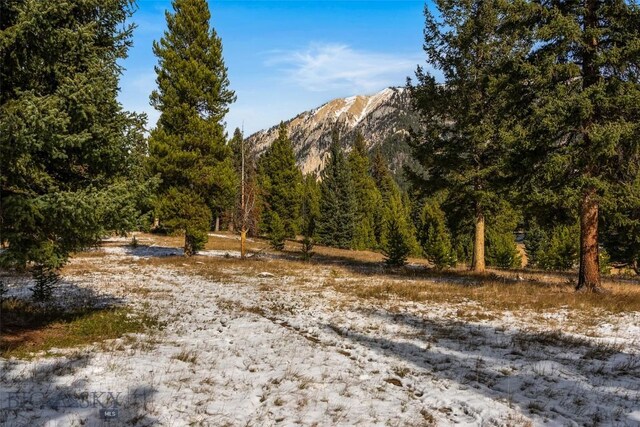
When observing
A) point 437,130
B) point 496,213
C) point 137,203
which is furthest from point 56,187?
point 496,213

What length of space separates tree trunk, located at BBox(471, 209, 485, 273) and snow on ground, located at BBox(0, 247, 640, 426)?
10437 mm

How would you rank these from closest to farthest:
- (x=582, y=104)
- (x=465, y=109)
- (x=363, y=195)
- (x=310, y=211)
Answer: (x=582, y=104), (x=465, y=109), (x=363, y=195), (x=310, y=211)

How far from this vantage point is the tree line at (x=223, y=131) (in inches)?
279

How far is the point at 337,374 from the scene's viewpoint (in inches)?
273

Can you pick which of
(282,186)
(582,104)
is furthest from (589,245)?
(282,186)

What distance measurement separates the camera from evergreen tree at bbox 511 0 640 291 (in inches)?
516

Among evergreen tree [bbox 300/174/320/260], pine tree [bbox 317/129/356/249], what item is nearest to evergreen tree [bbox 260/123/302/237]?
evergreen tree [bbox 300/174/320/260]

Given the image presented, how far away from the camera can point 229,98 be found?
1055 inches

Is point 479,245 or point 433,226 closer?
point 479,245

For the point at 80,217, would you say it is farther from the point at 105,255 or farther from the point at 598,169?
→ the point at 105,255

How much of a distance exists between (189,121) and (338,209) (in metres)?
32.3

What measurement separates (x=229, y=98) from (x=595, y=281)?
21.6 m

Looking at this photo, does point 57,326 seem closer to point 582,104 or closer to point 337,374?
point 337,374

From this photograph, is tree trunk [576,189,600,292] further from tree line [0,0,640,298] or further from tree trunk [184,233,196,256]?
tree trunk [184,233,196,256]
